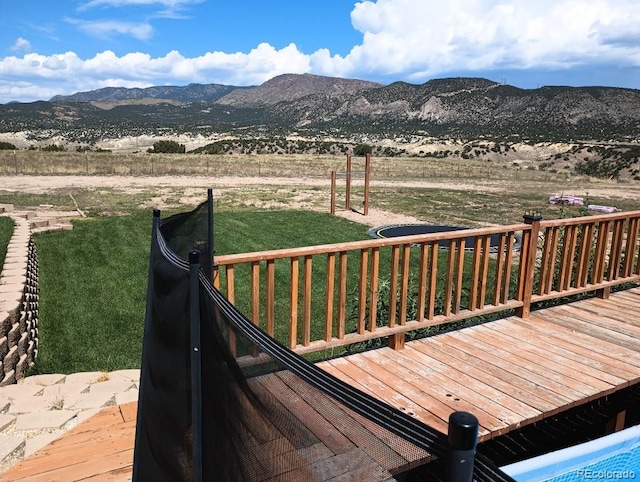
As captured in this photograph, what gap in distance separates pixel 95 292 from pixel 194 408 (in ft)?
21.5

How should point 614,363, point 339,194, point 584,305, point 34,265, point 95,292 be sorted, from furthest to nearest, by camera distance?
point 339,194 → point 34,265 → point 95,292 → point 584,305 → point 614,363

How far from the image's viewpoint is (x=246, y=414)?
1341 mm

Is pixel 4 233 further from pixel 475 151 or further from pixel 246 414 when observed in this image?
pixel 475 151

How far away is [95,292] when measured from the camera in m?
7.55

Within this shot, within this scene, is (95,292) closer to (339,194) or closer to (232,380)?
(232,380)

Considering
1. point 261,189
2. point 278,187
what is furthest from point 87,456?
point 278,187

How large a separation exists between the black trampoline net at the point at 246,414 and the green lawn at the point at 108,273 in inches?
146

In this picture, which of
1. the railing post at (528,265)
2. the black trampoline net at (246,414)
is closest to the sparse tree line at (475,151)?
the railing post at (528,265)

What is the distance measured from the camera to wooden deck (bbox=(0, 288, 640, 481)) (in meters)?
3.15

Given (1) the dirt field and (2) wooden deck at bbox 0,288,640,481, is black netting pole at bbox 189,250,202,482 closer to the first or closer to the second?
(2) wooden deck at bbox 0,288,640,481

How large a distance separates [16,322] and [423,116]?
96.9 meters

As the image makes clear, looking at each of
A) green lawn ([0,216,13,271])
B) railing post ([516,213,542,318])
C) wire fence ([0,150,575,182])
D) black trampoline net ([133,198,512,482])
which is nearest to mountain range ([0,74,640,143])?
wire fence ([0,150,575,182])

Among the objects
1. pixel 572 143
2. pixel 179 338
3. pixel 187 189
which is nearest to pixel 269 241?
pixel 179 338

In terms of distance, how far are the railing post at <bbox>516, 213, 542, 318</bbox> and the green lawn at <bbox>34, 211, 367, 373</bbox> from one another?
3.86 metres
